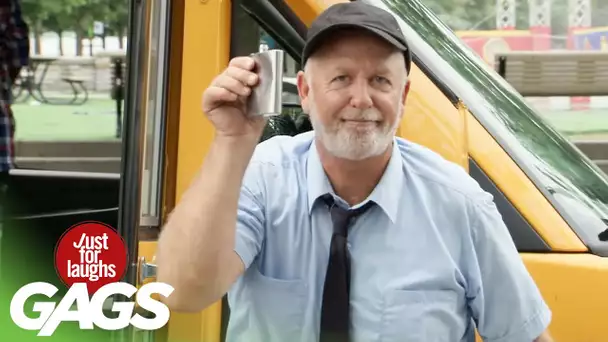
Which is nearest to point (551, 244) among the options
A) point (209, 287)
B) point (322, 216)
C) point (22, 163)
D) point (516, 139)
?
point (516, 139)

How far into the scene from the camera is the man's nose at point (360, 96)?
4.75ft

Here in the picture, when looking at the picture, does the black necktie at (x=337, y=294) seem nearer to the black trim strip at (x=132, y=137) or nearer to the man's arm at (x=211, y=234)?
the man's arm at (x=211, y=234)

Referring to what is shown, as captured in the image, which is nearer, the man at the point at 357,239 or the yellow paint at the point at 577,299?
the man at the point at 357,239

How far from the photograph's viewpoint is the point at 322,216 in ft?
5.08

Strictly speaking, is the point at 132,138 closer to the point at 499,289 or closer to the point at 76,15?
the point at 76,15

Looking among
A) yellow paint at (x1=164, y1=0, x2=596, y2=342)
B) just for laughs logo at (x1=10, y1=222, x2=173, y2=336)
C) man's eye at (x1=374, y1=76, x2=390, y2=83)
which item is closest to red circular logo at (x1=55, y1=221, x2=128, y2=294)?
just for laughs logo at (x1=10, y1=222, x2=173, y2=336)

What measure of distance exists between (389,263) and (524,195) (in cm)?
47

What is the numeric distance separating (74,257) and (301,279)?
509 millimetres

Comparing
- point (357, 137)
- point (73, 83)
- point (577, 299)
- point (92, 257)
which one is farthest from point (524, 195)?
point (73, 83)

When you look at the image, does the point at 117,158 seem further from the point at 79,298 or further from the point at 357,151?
the point at 357,151

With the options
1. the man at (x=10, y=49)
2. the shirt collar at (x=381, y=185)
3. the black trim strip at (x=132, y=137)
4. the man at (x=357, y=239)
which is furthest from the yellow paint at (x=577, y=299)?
the man at (x=10, y=49)

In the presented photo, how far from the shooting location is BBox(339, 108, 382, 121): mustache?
1.45m

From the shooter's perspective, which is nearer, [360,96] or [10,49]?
[360,96]

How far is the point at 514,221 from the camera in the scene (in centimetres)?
182
